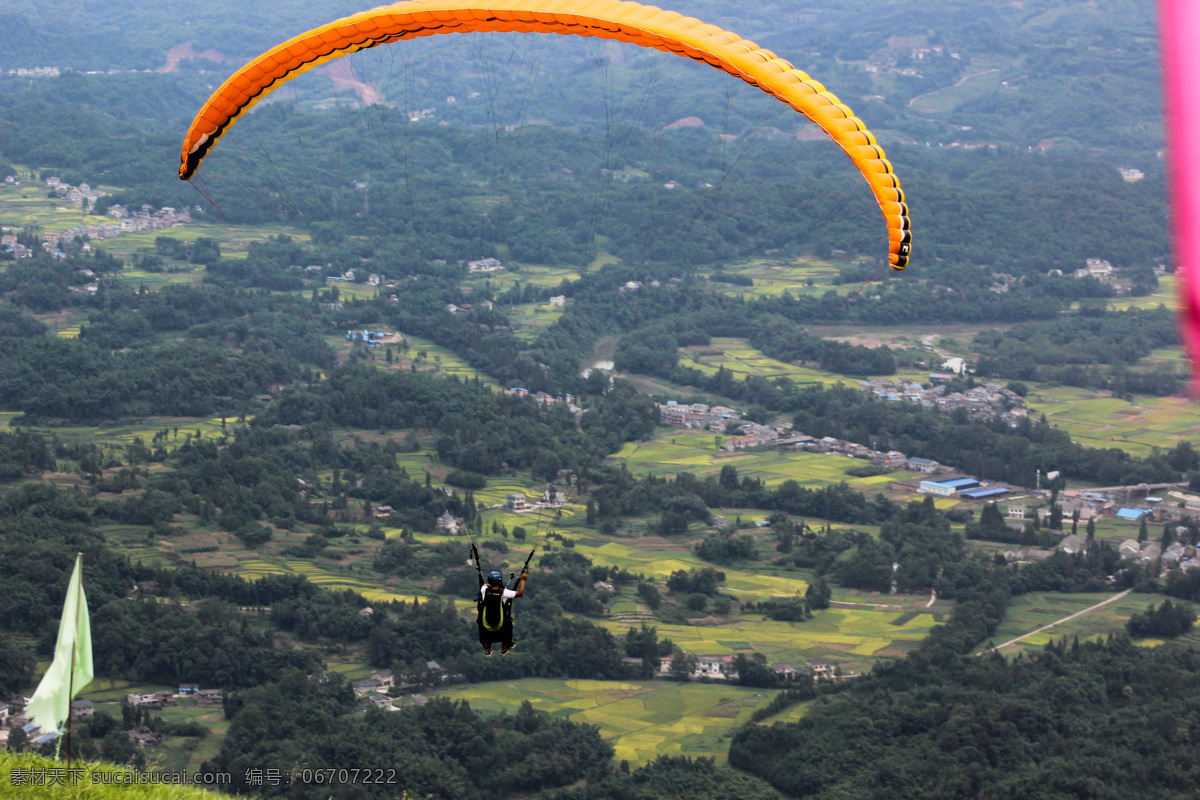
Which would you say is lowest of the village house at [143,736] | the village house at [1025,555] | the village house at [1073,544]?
the village house at [143,736]

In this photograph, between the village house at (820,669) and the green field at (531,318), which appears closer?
the village house at (820,669)

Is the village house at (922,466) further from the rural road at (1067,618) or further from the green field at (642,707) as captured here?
the green field at (642,707)

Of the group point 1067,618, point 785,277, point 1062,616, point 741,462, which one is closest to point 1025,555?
point 1062,616

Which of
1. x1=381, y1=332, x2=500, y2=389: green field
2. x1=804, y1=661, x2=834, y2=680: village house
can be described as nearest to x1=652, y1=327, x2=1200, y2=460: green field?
x1=381, y1=332, x2=500, y2=389: green field

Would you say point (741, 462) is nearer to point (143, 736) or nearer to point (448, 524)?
point (448, 524)

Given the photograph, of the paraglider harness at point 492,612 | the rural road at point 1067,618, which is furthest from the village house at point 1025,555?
the paraglider harness at point 492,612

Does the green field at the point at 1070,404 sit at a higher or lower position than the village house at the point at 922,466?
higher
